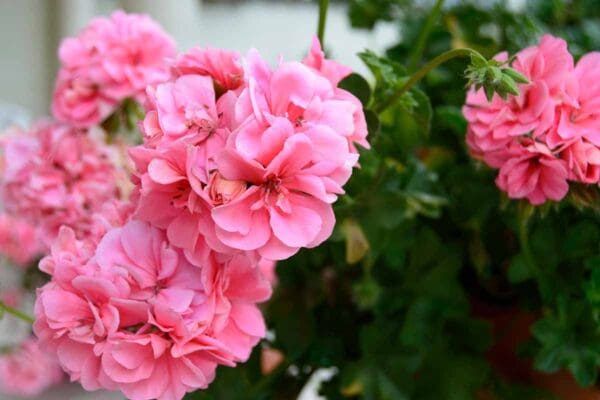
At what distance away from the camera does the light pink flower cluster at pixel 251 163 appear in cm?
26

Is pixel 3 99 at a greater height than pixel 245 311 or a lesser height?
lesser

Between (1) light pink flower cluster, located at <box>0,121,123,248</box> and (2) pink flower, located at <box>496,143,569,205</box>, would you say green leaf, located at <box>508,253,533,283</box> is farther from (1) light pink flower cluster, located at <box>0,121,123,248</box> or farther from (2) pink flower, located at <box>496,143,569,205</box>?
(1) light pink flower cluster, located at <box>0,121,123,248</box>

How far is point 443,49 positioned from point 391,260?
0.68 feet

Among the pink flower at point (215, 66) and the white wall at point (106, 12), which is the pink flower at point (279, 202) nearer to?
the pink flower at point (215, 66)

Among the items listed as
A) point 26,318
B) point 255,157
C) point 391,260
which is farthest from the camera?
point 391,260

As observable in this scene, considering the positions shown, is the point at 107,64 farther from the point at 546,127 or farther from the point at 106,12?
the point at 106,12

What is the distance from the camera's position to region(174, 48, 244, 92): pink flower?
310 millimetres

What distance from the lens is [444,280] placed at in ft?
1.69

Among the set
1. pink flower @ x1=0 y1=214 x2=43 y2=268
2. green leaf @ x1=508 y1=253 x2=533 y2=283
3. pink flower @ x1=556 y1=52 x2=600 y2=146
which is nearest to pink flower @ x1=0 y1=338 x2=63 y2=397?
pink flower @ x1=0 y1=214 x2=43 y2=268

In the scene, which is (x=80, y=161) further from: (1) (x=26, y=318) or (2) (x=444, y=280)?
(2) (x=444, y=280)

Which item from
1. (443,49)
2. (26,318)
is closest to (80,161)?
(26,318)

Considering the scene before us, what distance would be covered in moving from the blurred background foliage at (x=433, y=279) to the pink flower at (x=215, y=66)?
9 cm

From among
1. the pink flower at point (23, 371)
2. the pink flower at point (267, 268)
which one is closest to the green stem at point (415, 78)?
the pink flower at point (267, 268)

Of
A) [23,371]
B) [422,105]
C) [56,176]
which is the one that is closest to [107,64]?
[56,176]
